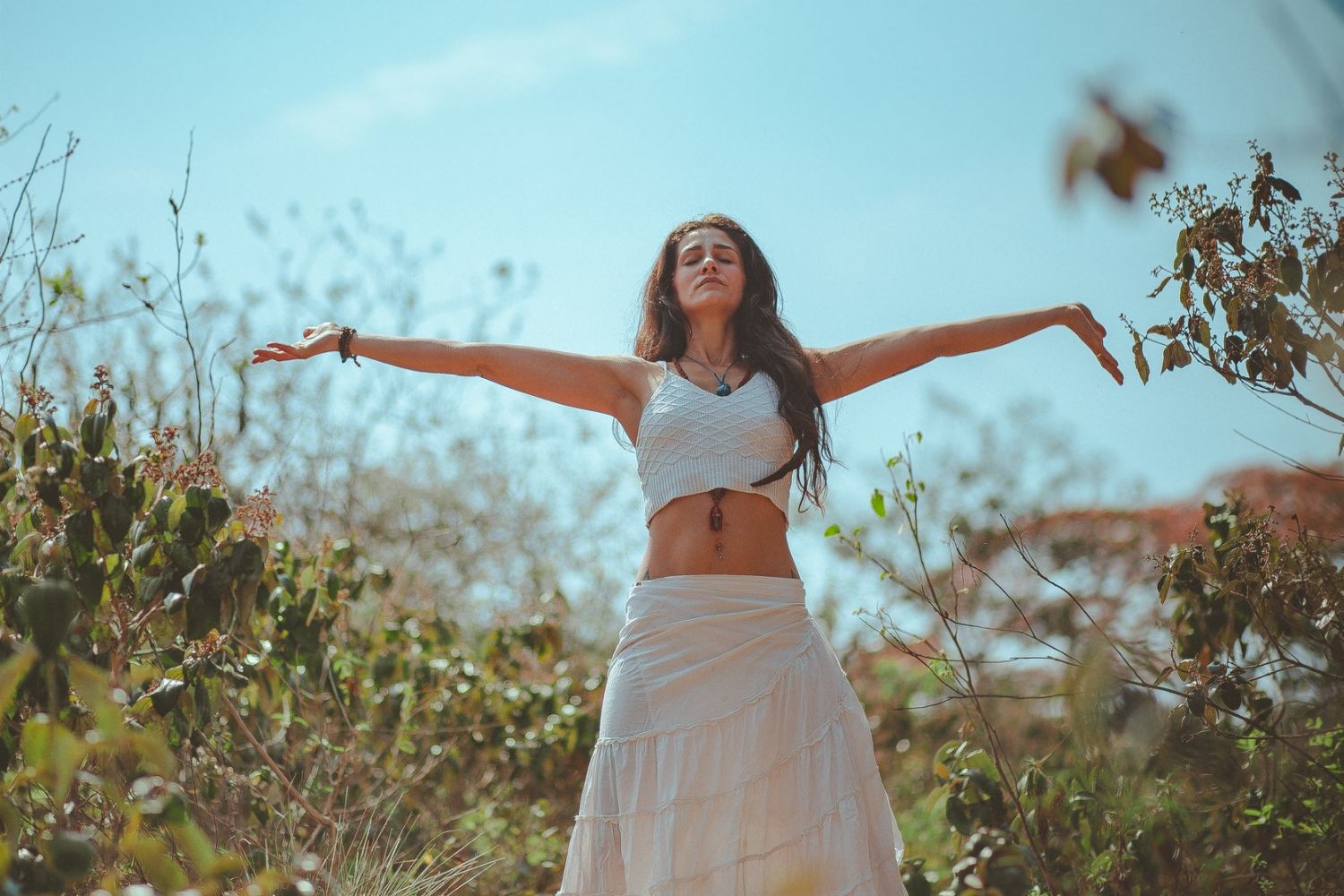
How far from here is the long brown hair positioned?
9.26 ft

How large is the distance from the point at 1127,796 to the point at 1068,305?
4.00 ft

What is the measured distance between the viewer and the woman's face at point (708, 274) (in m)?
3.10

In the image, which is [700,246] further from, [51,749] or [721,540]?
[51,749]

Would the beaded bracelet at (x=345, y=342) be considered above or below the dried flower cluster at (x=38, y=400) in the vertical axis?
above

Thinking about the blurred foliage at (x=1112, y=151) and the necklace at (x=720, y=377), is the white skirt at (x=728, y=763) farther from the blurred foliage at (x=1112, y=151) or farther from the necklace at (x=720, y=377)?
the blurred foliage at (x=1112, y=151)

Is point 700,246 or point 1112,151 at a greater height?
point 700,246

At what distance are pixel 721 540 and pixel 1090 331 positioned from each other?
1008mm

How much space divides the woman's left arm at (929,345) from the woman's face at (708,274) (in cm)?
28

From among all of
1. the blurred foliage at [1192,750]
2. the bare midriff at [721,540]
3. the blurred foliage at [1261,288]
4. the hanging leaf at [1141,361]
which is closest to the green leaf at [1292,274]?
the blurred foliage at [1261,288]

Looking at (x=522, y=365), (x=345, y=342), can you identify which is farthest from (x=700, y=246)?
(x=345, y=342)

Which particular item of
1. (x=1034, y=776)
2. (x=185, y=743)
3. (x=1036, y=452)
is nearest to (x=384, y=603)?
(x=185, y=743)

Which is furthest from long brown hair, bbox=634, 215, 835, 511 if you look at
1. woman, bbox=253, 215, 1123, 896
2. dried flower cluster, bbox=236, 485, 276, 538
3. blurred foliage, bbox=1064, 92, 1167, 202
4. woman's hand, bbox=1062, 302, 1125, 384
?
blurred foliage, bbox=1064, 92, 1167, 202

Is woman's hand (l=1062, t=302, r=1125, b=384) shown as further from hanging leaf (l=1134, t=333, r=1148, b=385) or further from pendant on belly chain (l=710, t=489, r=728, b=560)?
pendant on belly chain (l=710, t=489, r=728, b=560)

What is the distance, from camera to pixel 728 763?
8.19 ft
